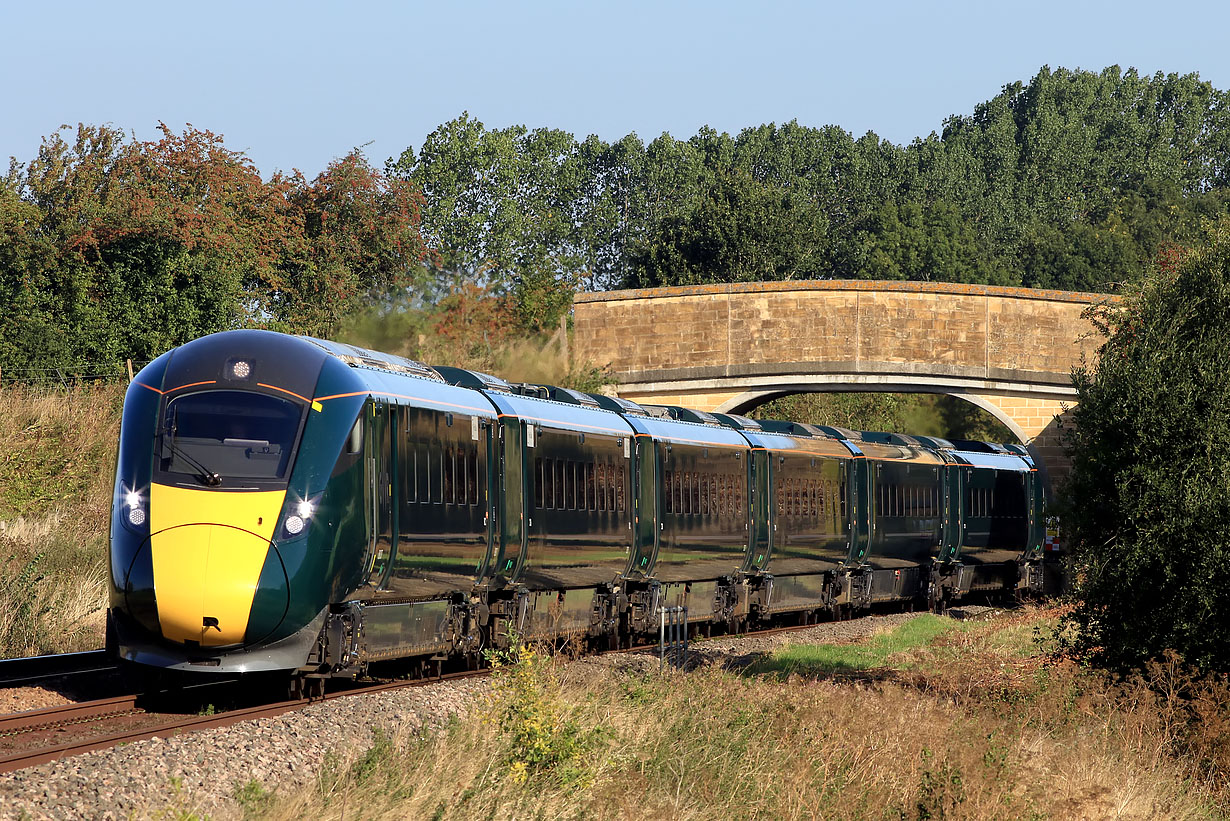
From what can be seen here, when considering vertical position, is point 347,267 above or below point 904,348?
above

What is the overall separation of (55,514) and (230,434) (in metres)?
13.1

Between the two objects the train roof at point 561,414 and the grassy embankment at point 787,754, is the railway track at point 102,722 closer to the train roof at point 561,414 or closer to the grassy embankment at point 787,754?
the grassy embankment at point 787,754

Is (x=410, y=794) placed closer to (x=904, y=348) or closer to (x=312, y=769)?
(x=312, y=769)

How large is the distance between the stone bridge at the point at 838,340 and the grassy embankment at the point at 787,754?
20.3 meters

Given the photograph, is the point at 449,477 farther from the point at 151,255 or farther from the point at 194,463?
the point at 151,255

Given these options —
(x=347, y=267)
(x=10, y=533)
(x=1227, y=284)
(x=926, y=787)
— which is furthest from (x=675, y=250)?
(x=926, y=787)

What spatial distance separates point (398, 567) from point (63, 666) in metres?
4.10

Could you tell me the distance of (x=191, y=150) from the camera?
3947 centimetres

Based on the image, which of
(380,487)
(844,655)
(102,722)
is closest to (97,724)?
(102,722)

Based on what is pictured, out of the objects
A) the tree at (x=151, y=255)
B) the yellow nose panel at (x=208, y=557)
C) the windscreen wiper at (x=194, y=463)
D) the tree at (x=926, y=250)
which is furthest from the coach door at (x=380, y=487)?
the tree at (x=926, y=250)

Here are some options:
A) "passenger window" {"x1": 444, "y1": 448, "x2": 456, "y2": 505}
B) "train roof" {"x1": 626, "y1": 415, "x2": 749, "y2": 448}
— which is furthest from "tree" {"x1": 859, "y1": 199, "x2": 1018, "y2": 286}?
"passenger window" {"x1": 444, "y1": 448, "x2": 456, "y2": 505}

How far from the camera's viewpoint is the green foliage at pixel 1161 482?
1388 cm

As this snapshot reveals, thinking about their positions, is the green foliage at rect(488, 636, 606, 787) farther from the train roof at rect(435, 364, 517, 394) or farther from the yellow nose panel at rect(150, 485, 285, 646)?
the train roof at rect(435, 364, 517, 394)

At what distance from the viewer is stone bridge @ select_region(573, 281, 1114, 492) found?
36.2m
